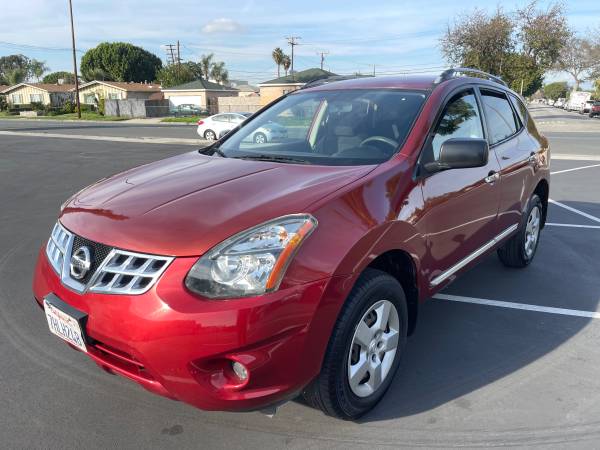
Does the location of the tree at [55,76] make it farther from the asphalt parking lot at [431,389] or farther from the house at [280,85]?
the asphalt parking lot at [431,389]

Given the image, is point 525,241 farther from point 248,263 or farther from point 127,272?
point 127,272

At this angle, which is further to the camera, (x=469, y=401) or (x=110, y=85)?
(x=110, y=85)

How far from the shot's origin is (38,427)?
8.48 ft

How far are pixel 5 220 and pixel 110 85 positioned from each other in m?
66.8

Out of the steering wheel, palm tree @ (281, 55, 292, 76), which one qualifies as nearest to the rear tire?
the steering wheel

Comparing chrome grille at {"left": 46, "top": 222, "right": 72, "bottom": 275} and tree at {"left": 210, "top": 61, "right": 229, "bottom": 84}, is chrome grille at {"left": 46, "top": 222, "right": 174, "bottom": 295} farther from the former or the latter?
tree at {"left": 210, "top": 61, "right": 229, "bottom": 84}

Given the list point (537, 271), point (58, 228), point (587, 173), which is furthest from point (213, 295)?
point (587, 173)

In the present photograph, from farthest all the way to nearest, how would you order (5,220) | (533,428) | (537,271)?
(5,220) → (537,271) → (533,428)

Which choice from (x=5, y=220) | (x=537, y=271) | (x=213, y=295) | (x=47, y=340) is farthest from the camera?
(x=5, y=220)

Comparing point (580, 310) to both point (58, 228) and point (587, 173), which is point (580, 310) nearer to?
point (58, 228)

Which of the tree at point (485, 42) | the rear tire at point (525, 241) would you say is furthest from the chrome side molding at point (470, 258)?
the tree at point (485, 42)

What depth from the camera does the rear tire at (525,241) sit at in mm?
4672

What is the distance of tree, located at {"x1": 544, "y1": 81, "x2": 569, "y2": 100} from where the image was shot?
105 metres

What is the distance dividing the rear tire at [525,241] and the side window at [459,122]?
4.24 feet
